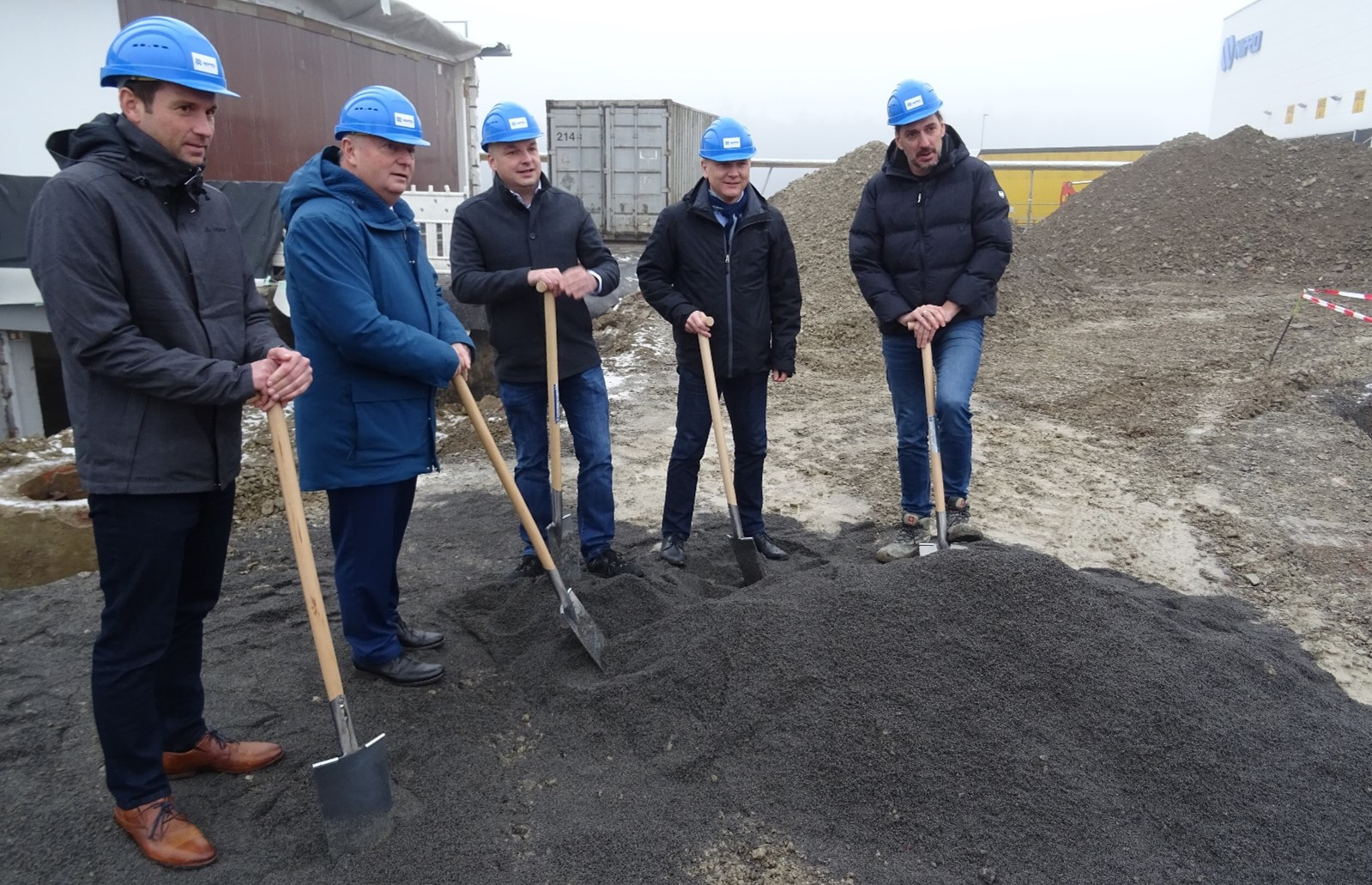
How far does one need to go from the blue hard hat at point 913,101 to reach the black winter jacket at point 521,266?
1.48 meters

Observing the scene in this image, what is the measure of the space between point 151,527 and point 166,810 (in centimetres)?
79

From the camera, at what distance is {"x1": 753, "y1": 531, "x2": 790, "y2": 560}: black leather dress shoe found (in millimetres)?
4539

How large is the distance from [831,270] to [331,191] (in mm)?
8772

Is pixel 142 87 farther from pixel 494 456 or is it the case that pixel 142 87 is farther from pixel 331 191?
pixel 494 456

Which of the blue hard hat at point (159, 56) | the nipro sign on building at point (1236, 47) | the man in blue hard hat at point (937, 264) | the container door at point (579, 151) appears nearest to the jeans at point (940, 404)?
the man in blue hard hat at point (937, 264)

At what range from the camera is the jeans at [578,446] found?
4105 millimetres

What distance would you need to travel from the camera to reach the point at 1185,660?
3020mm

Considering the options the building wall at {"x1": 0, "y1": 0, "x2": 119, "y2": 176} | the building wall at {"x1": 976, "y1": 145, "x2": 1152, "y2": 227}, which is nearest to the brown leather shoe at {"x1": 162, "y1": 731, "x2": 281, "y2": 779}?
the building wall at {"x1": 0, "y1": 0, "x2": 119, "y2": 176}

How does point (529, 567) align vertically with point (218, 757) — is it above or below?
above

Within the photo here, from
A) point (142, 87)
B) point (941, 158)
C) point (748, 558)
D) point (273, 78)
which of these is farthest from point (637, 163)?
point (142, 87)

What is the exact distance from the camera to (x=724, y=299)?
13.8 ft

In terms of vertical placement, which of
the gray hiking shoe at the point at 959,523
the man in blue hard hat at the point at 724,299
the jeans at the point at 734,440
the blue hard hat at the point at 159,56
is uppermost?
the blue hard hat at the point at 159,56

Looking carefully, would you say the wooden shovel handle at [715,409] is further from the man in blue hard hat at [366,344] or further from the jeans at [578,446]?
the man in blue hard hat at [366,344]

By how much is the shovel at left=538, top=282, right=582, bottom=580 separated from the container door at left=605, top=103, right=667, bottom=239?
13.7 metres
